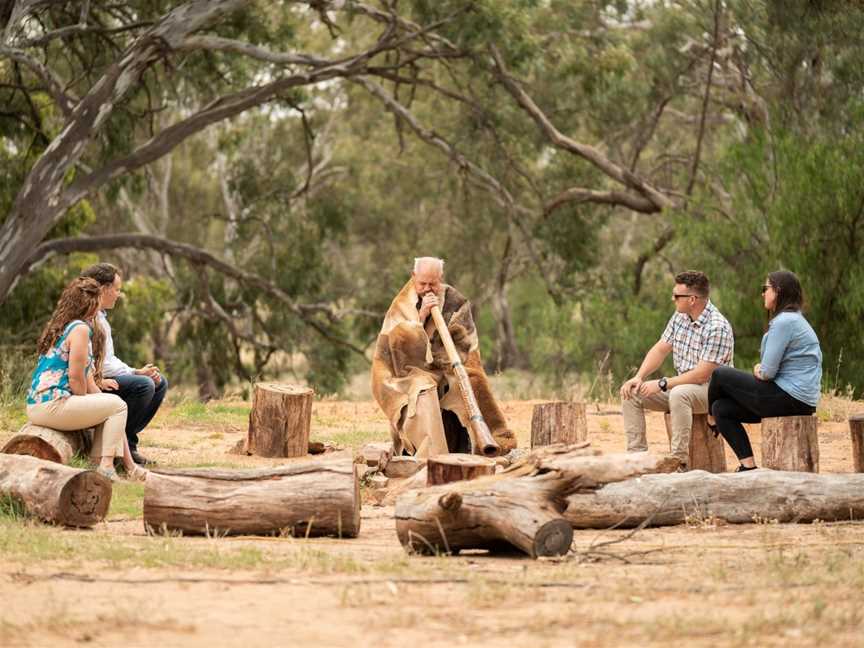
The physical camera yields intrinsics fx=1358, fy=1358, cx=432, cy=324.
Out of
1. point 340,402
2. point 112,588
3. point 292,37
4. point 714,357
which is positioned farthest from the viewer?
point 292,37

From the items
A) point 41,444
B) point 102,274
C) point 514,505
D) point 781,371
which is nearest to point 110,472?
point 41,444

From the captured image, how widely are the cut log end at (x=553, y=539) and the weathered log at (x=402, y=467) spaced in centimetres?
289

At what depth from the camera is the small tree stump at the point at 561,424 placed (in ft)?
31.9

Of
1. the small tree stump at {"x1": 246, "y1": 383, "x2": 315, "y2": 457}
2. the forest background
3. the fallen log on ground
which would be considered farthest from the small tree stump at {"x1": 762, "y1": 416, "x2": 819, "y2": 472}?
the forest background

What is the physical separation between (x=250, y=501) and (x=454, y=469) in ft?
3.67

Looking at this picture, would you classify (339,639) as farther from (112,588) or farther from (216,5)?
(216,5)

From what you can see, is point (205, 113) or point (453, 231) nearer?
point (205, 113)

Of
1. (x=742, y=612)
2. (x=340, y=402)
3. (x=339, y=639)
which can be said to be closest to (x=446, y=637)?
(x=339, y=639)

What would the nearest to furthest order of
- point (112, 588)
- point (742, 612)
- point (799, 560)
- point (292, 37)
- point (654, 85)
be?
1. point (742, 612)
2. point (112, 588)
3. point (799, 560)
4. point (292, 37)
5. point (654, 85)

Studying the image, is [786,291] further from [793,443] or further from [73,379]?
[73,379]

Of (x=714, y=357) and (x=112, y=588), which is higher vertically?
(x=714, y=357)

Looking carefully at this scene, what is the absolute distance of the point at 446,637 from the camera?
4559 millimetres

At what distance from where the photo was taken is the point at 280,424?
1061 cm

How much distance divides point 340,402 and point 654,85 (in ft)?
34.3
